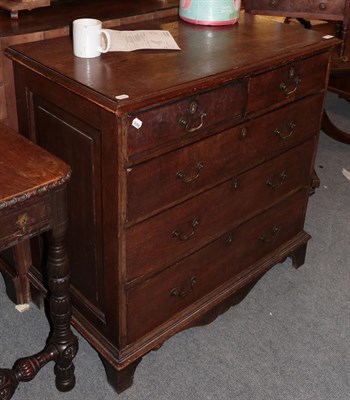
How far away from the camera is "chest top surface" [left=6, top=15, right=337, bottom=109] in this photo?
1445mm

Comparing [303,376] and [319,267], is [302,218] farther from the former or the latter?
[303,376]

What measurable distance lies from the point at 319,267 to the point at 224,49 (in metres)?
1.13

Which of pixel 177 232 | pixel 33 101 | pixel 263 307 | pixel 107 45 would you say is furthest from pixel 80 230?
pixel 263 307

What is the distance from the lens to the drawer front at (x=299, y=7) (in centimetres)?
245

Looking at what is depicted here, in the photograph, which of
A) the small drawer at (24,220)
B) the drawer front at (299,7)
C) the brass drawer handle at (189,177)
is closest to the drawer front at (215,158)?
the brass drawer handle at (189,177)

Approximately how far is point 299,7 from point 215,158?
3.62 feet

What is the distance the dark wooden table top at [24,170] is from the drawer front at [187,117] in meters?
0.19

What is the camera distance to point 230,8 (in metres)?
1.91

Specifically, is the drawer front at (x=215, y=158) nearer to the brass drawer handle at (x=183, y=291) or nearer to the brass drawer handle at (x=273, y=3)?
the brass drawer handle at (x=183, y=291)

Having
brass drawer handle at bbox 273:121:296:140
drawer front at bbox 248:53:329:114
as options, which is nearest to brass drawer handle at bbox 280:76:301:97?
drawer front at bbox 248:53:329:114

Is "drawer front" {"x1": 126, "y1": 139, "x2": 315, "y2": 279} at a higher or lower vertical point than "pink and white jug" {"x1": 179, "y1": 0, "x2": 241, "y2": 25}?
lower

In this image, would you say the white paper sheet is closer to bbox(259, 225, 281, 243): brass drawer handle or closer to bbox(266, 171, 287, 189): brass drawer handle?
bbox(266, 171, 287, 189): brass drawer handle

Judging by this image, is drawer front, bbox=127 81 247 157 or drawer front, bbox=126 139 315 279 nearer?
drawer front, bbox=127 81 247 157

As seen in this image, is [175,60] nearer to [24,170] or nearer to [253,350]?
[24,170]
